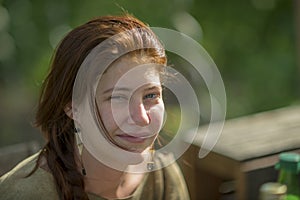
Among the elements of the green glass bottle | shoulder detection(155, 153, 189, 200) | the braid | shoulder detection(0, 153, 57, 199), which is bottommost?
shoulder detection(0, 153, 57, 199)

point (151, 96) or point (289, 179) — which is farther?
point (289, 179)

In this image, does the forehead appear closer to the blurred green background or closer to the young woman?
the young woman

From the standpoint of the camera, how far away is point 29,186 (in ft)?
4.62

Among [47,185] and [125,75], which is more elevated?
[125,75]

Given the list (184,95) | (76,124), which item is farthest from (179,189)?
(76,124)

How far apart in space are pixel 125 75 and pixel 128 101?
50 millimetres

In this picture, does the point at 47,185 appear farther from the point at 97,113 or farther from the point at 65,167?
the point at 97,113

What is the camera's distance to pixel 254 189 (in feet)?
6.00

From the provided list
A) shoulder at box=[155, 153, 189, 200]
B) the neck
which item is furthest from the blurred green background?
the neck

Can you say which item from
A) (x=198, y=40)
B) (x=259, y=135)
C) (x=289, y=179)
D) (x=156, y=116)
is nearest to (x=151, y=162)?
(x=156, y=116)

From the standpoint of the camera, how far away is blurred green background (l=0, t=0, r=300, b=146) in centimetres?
311

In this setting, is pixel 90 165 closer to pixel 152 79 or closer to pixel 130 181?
pixel 130 181

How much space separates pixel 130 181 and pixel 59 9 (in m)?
1.79

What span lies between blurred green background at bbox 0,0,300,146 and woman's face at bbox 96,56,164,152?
5.39 feet
